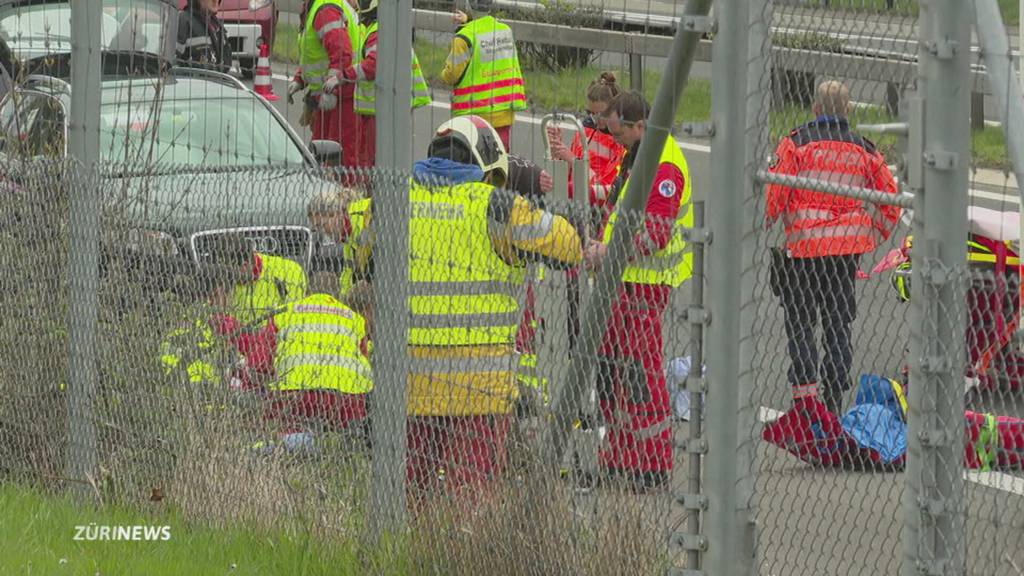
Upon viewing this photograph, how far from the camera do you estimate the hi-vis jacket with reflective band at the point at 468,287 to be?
524cm

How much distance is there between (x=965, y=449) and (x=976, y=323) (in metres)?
0.31

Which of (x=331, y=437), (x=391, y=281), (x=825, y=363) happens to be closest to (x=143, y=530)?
(x=331, y=437)

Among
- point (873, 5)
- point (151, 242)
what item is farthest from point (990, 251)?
point (873, 5)

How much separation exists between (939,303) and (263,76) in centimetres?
929

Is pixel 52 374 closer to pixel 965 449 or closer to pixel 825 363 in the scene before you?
pixel 825 363

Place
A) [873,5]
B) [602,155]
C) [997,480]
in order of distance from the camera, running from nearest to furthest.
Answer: [873,5] < [997,480] < [602,155]

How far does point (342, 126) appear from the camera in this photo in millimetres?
8078

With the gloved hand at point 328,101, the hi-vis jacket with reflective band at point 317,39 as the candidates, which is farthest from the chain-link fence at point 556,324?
the hi-vis jacket with reflective band at point 317,39

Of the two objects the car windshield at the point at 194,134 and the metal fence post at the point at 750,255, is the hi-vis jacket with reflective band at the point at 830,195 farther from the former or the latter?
the car windshield at the point at 194,134

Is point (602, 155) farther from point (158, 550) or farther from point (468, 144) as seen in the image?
point (158, 550)

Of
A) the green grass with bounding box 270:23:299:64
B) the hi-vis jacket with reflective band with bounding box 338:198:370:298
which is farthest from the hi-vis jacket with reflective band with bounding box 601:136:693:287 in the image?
the green grass with bounding box 270:23:299:64

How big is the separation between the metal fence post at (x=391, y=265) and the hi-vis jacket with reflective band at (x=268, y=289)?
1.84 ft

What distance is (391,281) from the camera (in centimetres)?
559

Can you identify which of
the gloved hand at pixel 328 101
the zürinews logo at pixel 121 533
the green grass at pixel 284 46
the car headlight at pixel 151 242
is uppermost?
the green grass at pixel 284 46
